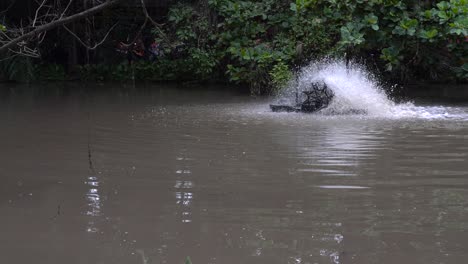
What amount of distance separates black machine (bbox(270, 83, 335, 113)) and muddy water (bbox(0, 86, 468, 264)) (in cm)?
98

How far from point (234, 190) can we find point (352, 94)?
6252mm

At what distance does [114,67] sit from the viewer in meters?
18.7

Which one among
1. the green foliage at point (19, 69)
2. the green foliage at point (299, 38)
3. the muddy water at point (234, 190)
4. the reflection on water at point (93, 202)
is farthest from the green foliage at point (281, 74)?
the reflection on water at point (93, 202)

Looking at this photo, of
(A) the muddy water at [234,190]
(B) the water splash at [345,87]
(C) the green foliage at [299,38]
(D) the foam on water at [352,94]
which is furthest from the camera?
(C) the green foliage at [299,38]

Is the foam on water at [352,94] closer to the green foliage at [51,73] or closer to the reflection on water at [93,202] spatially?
the reflection on water at [93,202]

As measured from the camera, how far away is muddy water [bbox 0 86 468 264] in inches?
174

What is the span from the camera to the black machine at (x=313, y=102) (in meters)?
11.3

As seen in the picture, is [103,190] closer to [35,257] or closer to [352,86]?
[35,257]

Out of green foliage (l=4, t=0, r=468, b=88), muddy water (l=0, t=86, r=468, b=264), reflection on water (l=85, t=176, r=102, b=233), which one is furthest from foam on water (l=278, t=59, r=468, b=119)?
reflection on water (l=85, t=176, r=102, b=233)

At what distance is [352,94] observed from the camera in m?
11.6

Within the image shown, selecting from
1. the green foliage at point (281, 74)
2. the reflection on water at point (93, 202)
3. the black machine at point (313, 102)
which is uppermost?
the green foliage at point (281, 74)

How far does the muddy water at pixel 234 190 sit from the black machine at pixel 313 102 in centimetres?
98

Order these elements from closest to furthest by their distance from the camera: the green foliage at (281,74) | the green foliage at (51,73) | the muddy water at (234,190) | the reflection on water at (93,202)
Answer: the muddy water at (234,190)
the reflection on water at (93,202)
the green foliage at (281,74)
the green foliage at (51,73)

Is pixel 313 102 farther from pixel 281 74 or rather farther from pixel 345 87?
pixel 281 74
